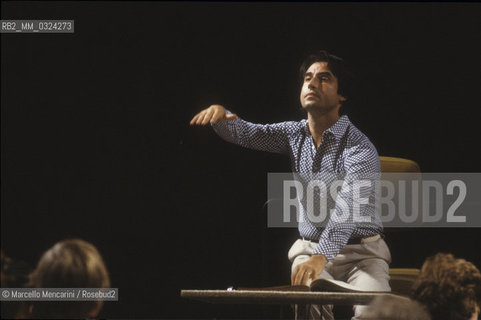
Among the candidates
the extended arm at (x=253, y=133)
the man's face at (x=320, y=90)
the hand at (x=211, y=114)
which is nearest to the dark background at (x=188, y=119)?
the extended arm at (x=253, y=133)

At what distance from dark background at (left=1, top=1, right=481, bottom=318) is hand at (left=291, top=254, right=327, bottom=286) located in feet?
3.06

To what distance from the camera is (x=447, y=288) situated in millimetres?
1565

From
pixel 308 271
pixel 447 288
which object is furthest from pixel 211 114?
pixel 447 288

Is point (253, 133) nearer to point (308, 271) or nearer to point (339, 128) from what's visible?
point (339, 128)

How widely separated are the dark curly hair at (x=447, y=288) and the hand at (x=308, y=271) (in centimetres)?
83

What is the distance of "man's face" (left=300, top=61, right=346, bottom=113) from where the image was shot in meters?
3.15

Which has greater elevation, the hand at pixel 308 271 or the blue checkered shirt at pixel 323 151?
the blue checkered shirt at pixel 323 151

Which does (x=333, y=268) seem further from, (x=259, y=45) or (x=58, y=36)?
(x=58, y=36)

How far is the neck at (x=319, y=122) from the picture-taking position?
124 inches

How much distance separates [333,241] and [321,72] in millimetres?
948

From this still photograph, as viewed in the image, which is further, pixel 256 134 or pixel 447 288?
pixel 256 134

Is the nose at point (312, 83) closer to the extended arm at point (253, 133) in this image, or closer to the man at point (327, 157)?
the man at point (327, 157)

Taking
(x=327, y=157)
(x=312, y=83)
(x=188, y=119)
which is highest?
(x=312, y=83)

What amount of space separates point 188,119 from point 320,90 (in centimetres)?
86
